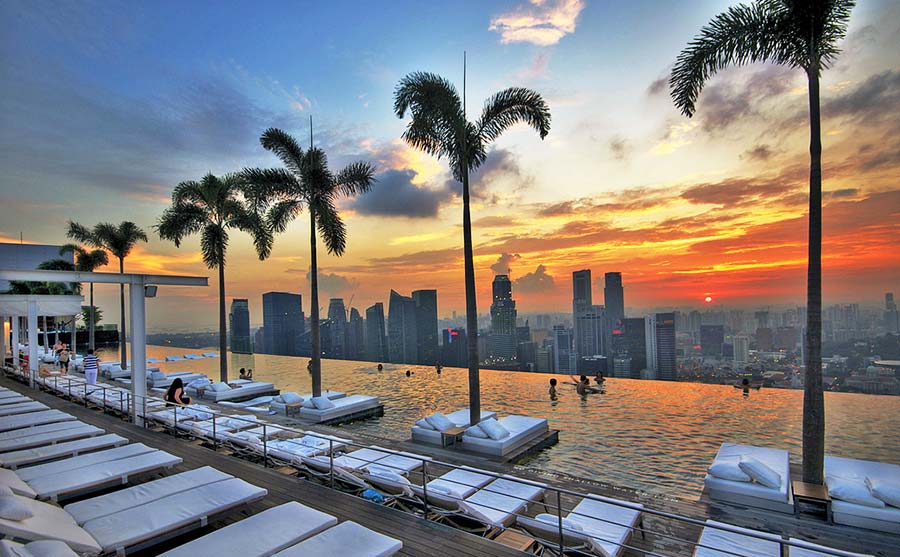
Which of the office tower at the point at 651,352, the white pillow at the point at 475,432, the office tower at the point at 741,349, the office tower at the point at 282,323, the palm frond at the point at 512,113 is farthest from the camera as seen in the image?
the office tower at the point at 282,323

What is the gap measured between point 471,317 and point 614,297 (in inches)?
434

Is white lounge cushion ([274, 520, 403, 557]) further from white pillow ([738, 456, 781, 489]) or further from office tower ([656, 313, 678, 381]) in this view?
office tower ([656, 313, 678, 381])

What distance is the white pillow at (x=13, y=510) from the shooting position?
3.31 meters

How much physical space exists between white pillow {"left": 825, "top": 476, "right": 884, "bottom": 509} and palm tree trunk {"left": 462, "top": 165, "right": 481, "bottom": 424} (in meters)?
6.18

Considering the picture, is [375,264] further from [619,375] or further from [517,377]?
[619,375]

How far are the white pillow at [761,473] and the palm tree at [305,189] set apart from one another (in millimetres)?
11053

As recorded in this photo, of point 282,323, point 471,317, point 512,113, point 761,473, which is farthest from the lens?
point 282,323

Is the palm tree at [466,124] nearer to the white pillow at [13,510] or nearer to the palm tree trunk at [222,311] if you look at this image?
the white pillow at [13,510]

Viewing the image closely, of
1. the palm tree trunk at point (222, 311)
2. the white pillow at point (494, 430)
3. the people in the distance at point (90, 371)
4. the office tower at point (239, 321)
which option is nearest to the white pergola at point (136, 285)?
the white pillow at point (494, 430)

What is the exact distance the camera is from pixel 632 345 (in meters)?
16.1

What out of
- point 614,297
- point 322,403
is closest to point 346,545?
point 322,403

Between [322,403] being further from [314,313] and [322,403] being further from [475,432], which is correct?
[475,432]

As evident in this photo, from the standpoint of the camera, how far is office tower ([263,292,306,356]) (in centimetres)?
2791

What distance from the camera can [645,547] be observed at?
4.84 m
